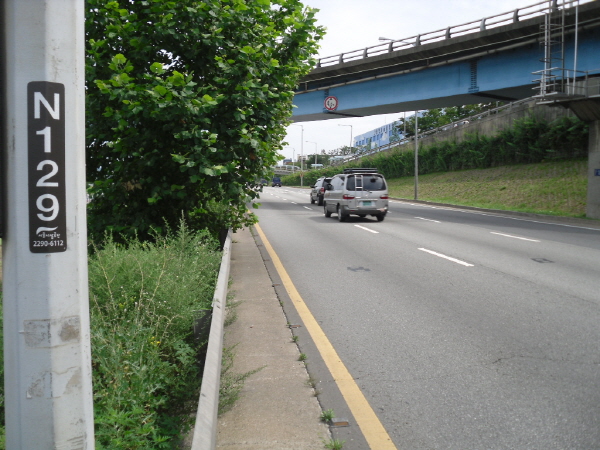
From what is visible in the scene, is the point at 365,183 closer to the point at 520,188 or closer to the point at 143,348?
the point at 520,188

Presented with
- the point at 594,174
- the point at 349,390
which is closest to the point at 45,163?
the point at 349,390

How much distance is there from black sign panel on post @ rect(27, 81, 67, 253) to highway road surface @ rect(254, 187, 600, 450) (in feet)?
8.45

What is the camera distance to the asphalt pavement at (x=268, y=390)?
3775 mm

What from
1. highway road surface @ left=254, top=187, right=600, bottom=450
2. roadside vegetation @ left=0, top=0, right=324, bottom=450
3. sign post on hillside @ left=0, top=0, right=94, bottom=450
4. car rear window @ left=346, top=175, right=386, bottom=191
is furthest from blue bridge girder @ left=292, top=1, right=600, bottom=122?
sign post on hillside @ left=0, top=0, right=94, bottom=450

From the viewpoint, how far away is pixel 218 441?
3.69 meters

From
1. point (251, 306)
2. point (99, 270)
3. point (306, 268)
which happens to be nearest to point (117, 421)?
point (99, 270)

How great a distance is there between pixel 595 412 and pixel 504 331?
6.97ft

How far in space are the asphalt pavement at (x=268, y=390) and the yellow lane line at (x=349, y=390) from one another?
25cm

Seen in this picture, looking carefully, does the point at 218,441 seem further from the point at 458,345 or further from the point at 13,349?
the point at 458,345

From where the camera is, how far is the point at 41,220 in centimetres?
194

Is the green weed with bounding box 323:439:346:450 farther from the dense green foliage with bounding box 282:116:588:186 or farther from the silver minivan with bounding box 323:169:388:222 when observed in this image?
the dense green foliage with bounding box 282:116:588:186

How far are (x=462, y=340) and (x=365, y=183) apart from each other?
15325 mm

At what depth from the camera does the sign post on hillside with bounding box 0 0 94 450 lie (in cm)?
192

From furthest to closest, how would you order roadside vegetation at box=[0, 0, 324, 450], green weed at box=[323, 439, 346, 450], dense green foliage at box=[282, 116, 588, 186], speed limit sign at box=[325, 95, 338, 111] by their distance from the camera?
speed limit sign at box=[325, 95, 338, 111] → dense green foliage at box=[282, 116, 588, 186] → roadside vegetation at box=[0, 0, 324, 450] → green weed at box=[323, 439, 346, 450]
